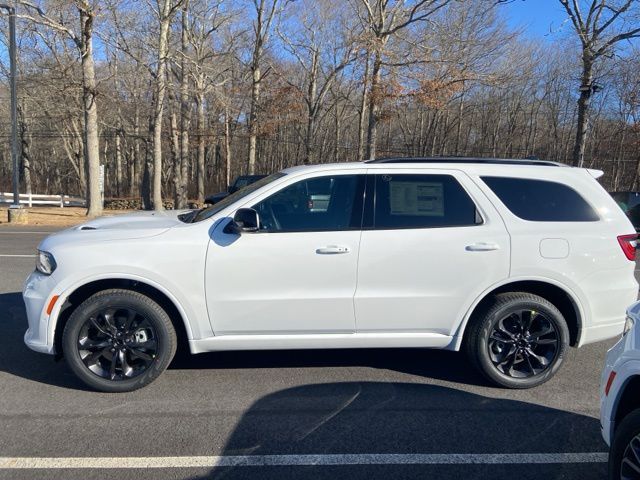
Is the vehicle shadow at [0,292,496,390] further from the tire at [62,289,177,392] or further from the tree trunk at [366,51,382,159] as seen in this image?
the tree trunk at [366,51,382,159]

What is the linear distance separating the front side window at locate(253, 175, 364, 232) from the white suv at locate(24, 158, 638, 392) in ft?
0.04

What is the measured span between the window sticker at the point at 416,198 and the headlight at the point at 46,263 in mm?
2635

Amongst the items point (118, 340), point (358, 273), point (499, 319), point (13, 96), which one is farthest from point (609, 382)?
point (13, 96)

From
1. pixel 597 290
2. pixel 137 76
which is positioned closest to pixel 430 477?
pixel 597 290

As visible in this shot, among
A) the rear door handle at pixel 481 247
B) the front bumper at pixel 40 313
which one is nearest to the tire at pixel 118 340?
the front bumper at pixel 40 313

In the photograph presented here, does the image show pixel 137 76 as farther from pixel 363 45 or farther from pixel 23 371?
pixel 23 371

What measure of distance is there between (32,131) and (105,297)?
174ft

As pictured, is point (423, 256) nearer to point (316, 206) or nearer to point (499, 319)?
point (499, 319)

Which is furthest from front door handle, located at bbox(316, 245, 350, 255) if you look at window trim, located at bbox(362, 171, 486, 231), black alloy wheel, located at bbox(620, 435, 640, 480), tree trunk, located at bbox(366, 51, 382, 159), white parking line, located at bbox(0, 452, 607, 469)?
tree trunk, located at bbox(366, 51, 382, 159)

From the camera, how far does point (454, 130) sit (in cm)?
5416

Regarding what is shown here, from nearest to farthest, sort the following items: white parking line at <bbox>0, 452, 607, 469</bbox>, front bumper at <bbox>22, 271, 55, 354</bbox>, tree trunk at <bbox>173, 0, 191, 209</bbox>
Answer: white parking line at <bbox>0, 452, 607, 469</bbox>
front bumper at <bbox>22, 271, 55, 354</bbox>
tree trunk at <bbox>173, 0, 191, 209</bbox>

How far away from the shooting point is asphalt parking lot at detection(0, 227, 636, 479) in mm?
3127

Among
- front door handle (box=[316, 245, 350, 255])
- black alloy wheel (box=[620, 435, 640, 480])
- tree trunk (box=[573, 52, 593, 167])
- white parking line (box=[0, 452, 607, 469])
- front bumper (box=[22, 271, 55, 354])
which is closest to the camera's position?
black alloy wheel (box=[620, 435, 640, 480])

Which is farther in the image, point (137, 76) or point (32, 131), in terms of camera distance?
point (32, 131)
